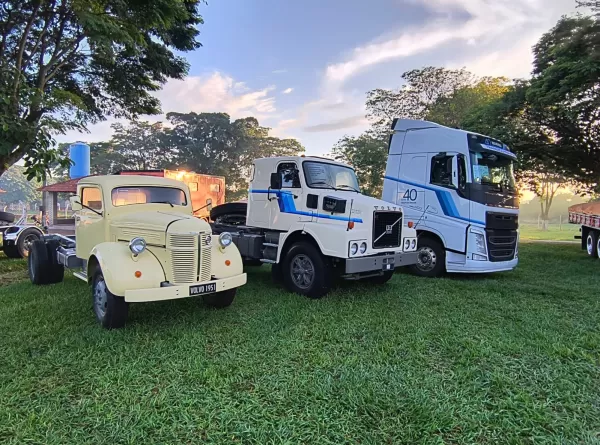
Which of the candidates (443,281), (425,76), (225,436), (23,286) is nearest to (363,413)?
(225,436)

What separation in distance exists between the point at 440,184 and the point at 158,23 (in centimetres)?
704

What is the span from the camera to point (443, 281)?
24.2 ft

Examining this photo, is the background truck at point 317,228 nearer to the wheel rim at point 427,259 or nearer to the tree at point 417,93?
the wheel rim at point 427,259

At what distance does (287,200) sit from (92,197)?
3.00 m

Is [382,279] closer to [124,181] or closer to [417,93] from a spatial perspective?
[124,181]

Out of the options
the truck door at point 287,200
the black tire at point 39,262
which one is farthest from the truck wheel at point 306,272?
the black tire at point 39,262

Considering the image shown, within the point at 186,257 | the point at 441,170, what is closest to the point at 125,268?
the point at 186,257

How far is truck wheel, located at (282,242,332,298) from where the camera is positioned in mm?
5898

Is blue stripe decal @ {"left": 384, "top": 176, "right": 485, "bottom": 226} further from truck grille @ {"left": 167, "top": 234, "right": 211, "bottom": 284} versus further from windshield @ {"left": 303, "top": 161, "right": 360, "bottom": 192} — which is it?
truck grille @ {"left": 167, "top": 234, "right": 211, "bottom": 284}

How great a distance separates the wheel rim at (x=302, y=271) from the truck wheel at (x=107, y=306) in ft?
8.90

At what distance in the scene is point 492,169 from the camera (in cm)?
779

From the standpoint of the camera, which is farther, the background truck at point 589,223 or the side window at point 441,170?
the background truck at point 589,223

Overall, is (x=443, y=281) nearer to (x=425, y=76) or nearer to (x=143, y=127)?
(x=425, y=76)

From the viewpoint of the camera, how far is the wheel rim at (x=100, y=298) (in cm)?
444
